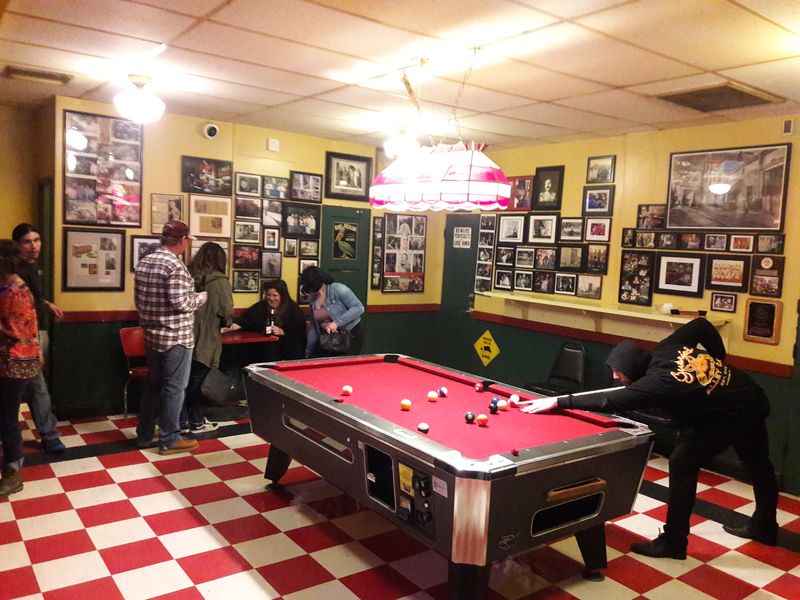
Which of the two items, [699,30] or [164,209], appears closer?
[699,30]

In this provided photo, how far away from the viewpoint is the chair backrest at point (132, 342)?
213 inches

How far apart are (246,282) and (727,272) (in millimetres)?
4335

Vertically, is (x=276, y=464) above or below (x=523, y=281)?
below

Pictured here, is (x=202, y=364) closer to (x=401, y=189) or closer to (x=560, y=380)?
(x=401, y=189)

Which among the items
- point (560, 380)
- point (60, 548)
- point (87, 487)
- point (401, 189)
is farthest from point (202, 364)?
point (560, 380)

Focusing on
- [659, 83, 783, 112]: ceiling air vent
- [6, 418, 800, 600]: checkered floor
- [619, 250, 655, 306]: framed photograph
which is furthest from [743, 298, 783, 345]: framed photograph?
[659, 83, 783, 112]: ceiling air vent

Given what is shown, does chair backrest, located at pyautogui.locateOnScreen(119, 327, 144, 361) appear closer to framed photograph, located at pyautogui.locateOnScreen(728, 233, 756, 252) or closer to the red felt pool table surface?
the red felt pool table surface

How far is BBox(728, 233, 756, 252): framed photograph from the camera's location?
4.88 m

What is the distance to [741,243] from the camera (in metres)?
4.94

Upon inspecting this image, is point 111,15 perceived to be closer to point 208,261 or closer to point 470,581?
point 208,261

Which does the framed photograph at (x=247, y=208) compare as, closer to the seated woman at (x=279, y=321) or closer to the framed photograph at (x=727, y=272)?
the seated woman at (x=279, y=321)

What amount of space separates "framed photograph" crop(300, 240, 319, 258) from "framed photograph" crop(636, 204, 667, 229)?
321 centimetres

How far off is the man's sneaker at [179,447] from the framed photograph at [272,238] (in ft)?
7.38

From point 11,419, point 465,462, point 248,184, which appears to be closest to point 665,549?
point 465,462
